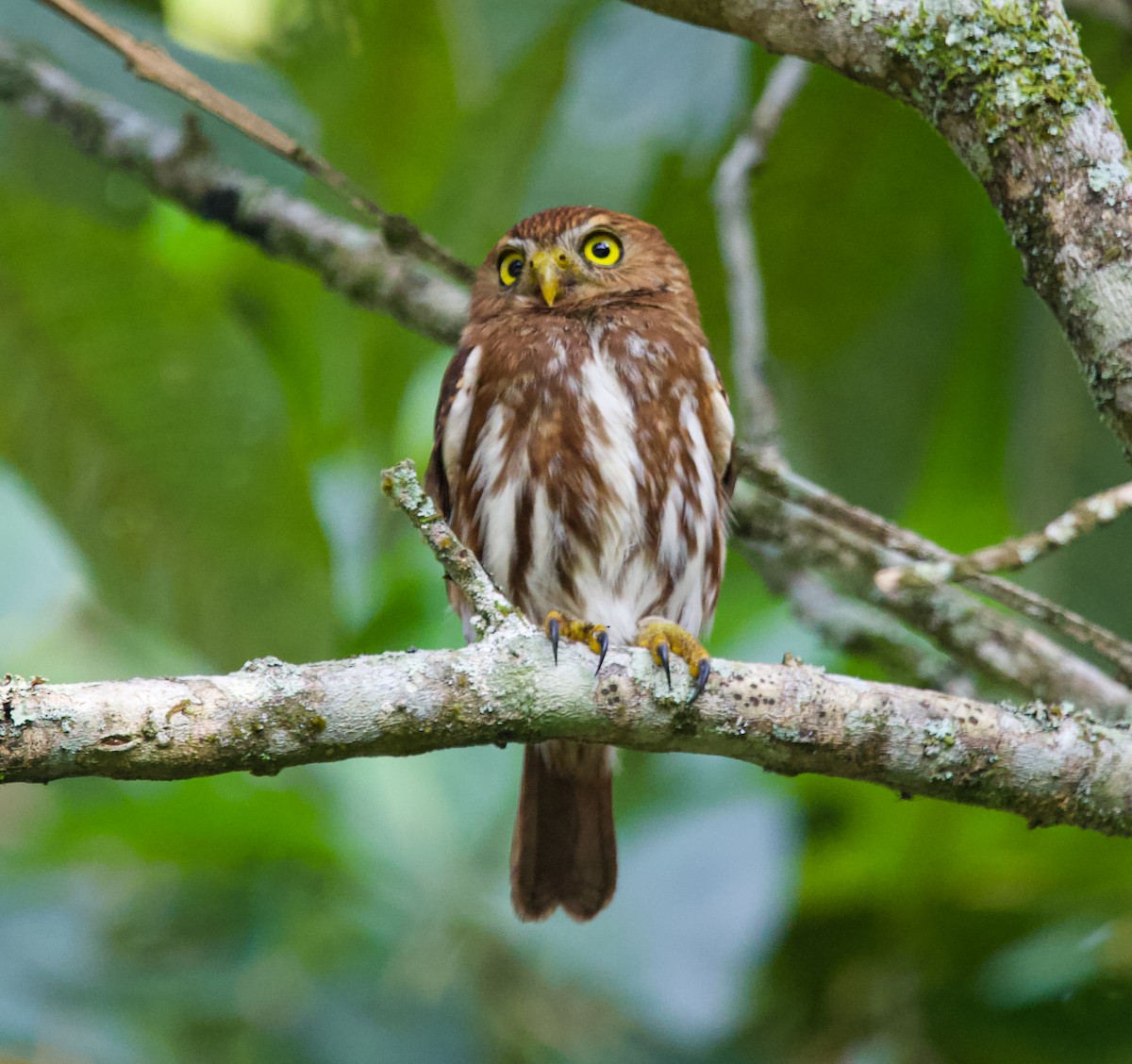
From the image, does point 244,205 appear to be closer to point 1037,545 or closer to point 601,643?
point 601,643

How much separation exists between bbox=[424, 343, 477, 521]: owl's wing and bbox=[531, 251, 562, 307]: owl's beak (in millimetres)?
205

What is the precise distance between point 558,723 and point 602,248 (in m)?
1.57

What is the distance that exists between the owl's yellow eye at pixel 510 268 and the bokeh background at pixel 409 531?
0.49 feet

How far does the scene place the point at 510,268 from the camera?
317 cm

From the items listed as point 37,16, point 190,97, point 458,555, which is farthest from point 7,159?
point 458,555

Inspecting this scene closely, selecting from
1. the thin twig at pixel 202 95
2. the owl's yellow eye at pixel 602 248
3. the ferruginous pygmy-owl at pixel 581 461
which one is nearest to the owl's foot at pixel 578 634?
the ferruginous pygmy-owl at pixel 581 461

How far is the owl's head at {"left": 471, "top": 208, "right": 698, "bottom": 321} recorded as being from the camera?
3.12m

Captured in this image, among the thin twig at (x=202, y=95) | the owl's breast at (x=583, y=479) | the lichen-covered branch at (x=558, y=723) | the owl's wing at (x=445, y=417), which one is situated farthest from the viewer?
the owl's wing at (x=445, y=417)

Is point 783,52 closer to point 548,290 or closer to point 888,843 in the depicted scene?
point 548,290

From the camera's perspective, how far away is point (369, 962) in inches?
139

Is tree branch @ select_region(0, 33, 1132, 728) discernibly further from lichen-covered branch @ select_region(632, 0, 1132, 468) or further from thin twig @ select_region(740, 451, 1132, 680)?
lichen-covered branch @ select_region(632, 0, 1132, 468)

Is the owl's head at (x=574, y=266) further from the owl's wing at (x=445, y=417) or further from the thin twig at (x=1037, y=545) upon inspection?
the thin twig at (x=1037, y=545)

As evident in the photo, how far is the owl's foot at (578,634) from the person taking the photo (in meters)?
2.00

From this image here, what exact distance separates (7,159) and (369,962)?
2.16 meters
